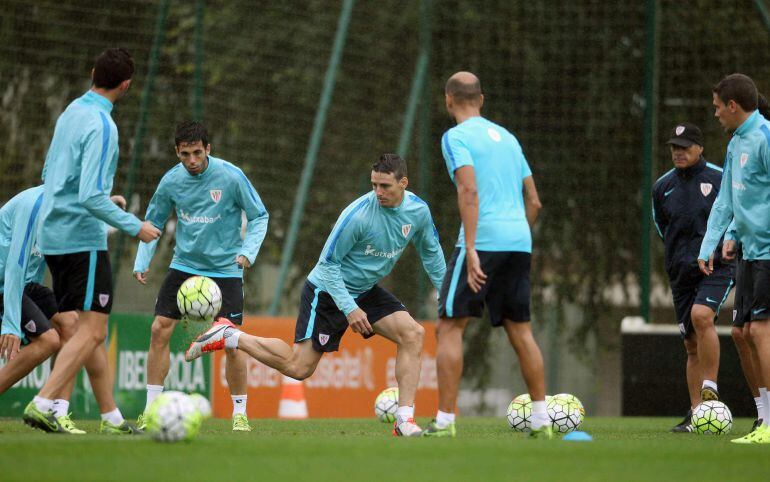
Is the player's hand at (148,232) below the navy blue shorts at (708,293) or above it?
above

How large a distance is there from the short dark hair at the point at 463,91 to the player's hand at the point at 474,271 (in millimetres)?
1066

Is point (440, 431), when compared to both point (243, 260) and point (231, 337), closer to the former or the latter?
point (231, 337)

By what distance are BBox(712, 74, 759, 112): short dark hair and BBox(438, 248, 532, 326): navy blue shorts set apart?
191 centimetres

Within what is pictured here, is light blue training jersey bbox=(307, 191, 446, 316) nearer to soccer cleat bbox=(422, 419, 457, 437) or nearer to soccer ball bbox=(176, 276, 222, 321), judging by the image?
soccer ball bbox=(176, 276, 222, 321)

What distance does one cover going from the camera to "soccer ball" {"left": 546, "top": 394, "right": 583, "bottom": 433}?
9570mm

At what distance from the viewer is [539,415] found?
27.0 ft

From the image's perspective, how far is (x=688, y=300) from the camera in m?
10.7

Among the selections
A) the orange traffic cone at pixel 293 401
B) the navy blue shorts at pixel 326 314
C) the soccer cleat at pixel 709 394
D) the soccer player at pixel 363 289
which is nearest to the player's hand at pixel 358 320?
the soccer player at pixel 363 289

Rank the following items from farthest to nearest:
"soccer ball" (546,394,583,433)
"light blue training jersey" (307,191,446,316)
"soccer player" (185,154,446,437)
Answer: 1. "soccer ball" (546,394,583,433)
2. "light blue training jersey" (307,191,446,316)
3. "soccer player" (185,154,446,437)

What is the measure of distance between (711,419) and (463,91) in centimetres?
356

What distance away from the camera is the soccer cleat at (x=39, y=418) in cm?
802

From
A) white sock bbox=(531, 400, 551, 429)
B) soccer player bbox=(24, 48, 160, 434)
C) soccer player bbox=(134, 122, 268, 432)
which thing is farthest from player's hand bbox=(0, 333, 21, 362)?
white sock bbox=(531, 400, 551, 429)

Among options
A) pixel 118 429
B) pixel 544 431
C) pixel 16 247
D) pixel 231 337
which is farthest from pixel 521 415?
pixel 16 247

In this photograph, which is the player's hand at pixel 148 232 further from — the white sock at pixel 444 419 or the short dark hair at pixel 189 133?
the white sock at pixel 444 419
